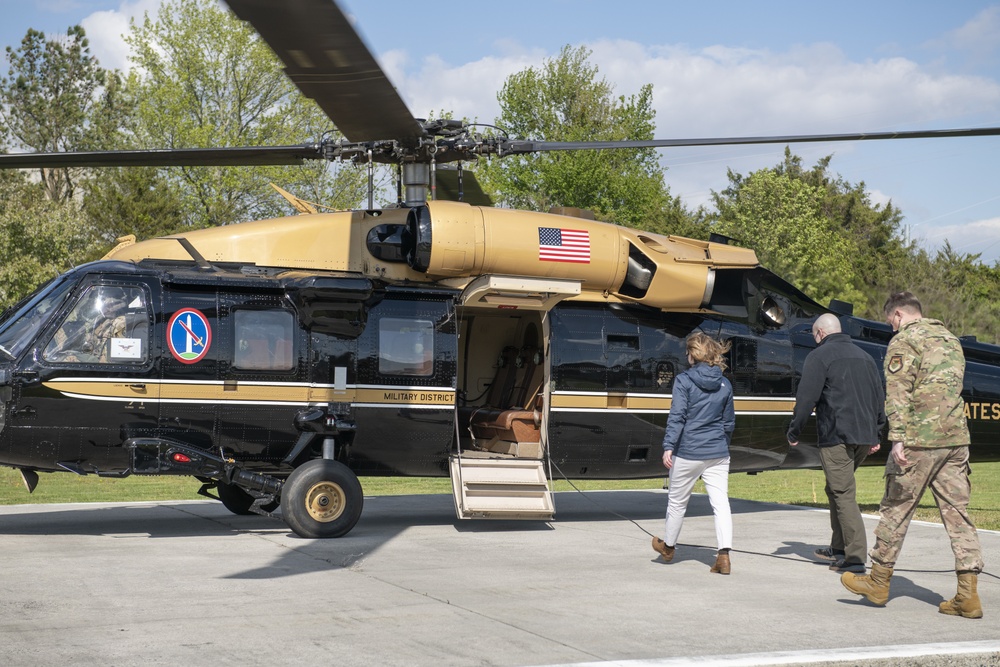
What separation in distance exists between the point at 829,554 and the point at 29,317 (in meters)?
7.94

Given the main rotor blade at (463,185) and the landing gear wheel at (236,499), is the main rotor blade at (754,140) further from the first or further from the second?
the landing gear wheel at (236,499)

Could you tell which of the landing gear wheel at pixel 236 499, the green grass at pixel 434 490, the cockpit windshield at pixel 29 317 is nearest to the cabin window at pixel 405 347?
the landing gear wheel at pixel 236 499

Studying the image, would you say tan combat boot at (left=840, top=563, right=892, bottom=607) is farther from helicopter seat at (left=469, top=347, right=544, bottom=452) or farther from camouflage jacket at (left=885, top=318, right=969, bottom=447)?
helicopter seat at (left=469, top=347, right=544, bottom=452)

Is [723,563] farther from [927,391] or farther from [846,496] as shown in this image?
[927,391]

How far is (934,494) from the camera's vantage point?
7137 millimetres

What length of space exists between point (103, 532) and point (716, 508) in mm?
6331

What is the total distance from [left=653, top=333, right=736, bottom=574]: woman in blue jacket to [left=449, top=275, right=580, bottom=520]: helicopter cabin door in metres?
2.54

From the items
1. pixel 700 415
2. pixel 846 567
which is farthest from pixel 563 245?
pixel 846 567

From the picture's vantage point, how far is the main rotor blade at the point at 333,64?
6.79m

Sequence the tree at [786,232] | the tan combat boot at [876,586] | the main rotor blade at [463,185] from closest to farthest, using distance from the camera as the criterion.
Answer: the tan combat boot at [876,586]
the main rotor blade at [463,185]
the tree at [786,232]

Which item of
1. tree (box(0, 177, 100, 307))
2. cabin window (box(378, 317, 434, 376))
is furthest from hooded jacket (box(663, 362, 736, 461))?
tree (box(0, 177, 100, 307))

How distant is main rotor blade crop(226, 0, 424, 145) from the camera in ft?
22.3

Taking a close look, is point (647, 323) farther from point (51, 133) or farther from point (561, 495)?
point (51, 133)

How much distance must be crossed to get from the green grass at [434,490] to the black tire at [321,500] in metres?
5.39
